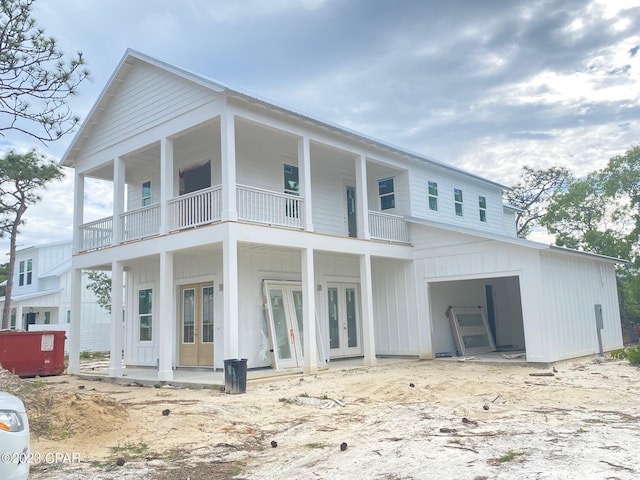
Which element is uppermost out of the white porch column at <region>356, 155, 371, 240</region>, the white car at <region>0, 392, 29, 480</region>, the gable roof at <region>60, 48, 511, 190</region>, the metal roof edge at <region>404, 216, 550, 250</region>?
the gable roof at <region>60, 48, 511, 190</region>

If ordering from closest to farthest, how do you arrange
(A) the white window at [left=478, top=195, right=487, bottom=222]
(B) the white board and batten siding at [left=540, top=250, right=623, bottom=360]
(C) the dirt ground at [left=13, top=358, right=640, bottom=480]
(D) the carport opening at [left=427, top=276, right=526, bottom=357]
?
(C) the dirt ground at [left=13, top=358, right=640, bottom=480], (B) the white board and batten siding at [left=540, top=250, right=623, bottom=360], (D) the carport opening at [left=427, top=276, right=526, bottom=357], (A) the white window at [left=478, top=195, right=487, bottom=222]

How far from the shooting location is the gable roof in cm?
1165

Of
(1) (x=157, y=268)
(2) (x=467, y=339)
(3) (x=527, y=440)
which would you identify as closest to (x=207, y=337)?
(1) (x=157, y=268)

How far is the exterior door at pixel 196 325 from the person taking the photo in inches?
559

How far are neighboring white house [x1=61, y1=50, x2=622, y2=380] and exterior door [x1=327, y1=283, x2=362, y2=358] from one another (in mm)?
46

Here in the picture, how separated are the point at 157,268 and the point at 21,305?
16.7 m

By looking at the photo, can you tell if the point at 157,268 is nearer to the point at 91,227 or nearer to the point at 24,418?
the point at 91,227

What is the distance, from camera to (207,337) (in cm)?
1423

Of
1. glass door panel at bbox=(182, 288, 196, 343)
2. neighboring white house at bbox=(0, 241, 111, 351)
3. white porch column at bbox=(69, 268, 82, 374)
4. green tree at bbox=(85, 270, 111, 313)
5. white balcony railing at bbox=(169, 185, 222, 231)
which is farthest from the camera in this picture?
green tree at bbox=(85, 270, 111, 313)

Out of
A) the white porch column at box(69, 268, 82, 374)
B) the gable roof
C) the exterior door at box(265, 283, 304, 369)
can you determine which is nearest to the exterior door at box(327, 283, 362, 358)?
the exterior door at box(265, 283, 304, 369)

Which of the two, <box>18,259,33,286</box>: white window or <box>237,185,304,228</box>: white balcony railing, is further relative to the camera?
<box>18,259,33,286</box>: white window

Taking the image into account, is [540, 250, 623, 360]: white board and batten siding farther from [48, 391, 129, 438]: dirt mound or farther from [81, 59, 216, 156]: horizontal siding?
[48, 391, 129, 438]: dirt mound

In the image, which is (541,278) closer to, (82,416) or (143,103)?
(82,416)

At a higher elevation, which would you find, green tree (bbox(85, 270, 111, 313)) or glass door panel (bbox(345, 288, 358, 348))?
green tree (bbox(85, 270, 111, 313))
